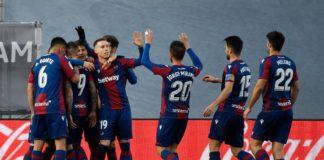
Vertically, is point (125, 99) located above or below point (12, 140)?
above

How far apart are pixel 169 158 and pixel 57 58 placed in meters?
2.10

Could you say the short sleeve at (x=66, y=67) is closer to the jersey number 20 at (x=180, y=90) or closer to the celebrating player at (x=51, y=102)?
the celebrating player at (x=51, y=102)

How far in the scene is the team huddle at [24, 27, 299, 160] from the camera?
44.1 ft

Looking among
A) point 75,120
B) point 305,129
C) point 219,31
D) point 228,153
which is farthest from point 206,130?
point 219,31

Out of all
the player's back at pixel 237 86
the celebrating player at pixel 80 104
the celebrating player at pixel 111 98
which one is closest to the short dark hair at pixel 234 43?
the player's back at pixel 237 86

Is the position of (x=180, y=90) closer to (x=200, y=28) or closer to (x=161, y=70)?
(x=161, y=70)

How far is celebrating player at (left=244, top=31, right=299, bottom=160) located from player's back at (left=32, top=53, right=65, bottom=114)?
2.68 m

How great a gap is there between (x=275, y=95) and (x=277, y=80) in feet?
0.70

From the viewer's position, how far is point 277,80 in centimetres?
1359

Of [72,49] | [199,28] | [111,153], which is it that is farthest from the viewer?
[199,28]

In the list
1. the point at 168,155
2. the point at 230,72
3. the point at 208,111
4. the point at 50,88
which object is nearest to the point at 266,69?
the point at 230,72

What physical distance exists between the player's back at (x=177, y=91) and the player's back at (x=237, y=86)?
508 millimetres

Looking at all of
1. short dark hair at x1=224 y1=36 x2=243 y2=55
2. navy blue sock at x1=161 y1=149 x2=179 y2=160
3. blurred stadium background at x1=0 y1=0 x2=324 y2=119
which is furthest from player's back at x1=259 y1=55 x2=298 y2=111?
blurred stadium background at x1=0 y1=0 x2=324 y2=119

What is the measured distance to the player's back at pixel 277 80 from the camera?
44.4 ft
